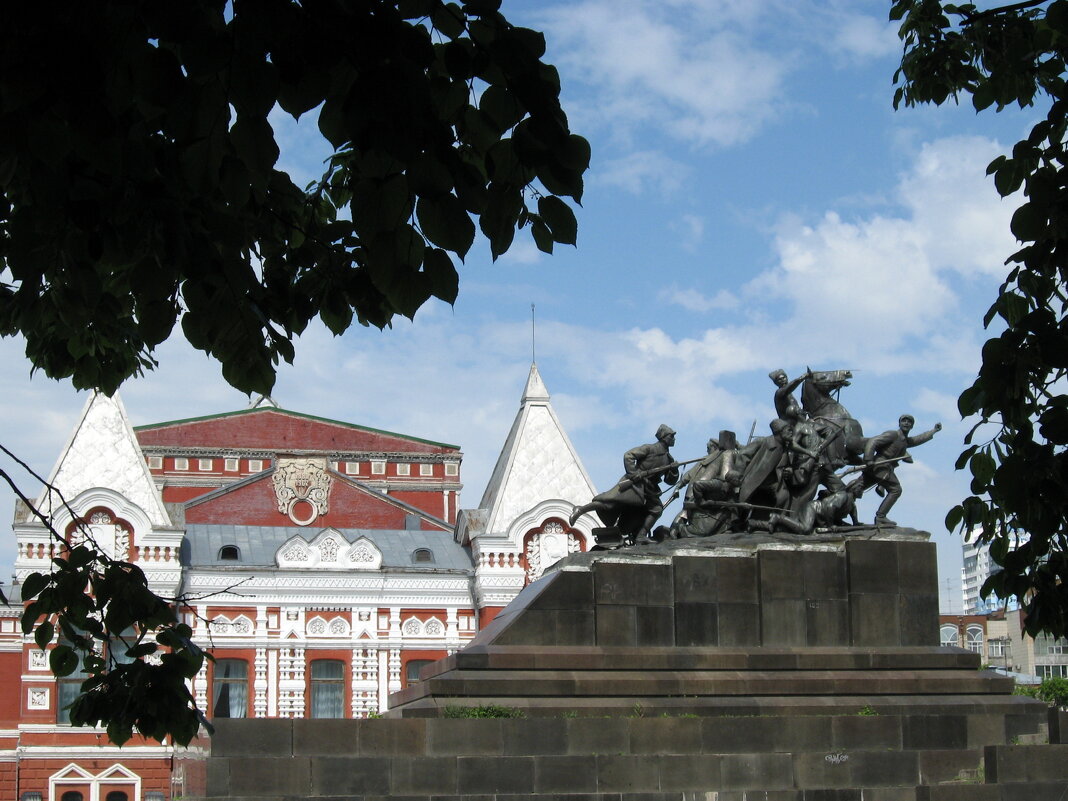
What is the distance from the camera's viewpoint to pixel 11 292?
8469 mm

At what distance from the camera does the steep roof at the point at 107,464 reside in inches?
1572

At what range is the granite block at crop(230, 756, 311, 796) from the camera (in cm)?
1396

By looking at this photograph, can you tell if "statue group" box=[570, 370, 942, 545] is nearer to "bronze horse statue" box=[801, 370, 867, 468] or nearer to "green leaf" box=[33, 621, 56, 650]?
"bronze horse statue" box=[801, 370, 867, 468]

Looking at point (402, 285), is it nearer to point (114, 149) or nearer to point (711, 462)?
point (114, 149)

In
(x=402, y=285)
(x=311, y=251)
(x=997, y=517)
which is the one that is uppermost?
(x=311, y=251)

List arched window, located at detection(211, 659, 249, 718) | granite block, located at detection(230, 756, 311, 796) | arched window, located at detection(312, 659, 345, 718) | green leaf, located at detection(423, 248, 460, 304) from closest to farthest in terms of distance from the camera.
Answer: green leaf, located at detection(423, 248, 460, 304), granite block, located at detection(230, 756, 311, 796), arched window, located at detection(211, 659, 249, 718), arched window, located at detection(312, 659, 345, 718)

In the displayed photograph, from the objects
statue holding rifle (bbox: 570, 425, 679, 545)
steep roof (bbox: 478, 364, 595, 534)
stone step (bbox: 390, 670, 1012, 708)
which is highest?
steep roof (bbox: 478, 364, 595, 534)

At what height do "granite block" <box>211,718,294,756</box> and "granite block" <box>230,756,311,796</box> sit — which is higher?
"granite block" <box>211,718,294,756</box>

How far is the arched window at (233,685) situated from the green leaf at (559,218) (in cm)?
3545

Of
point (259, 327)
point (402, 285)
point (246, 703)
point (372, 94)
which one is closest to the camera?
point (372, 94)

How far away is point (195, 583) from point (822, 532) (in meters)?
26.5

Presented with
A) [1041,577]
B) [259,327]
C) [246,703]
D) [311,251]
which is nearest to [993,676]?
[1041,577]

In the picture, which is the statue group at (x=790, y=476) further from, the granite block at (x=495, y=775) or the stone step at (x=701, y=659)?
the granite block at (x=495, y=775)

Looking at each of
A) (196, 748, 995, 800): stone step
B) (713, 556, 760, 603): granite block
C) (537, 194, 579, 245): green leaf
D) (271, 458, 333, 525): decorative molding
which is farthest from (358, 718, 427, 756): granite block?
(271, 458, 333, 525): decorative molding
